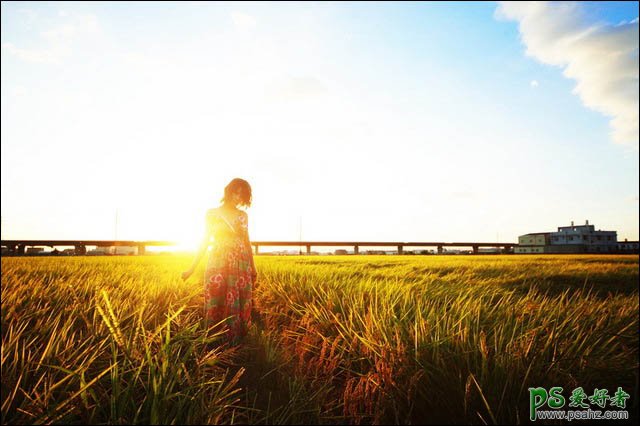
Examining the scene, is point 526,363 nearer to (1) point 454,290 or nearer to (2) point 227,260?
(1) point 454,290

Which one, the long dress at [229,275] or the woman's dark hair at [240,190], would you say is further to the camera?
the woman's dark hair at [240,190]

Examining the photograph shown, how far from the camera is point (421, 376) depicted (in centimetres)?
174

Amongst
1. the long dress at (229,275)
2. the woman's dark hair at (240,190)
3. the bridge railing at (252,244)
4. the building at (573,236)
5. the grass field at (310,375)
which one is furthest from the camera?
the building at (573,236)

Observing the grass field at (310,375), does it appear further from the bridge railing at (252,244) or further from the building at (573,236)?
the building at (573,236)

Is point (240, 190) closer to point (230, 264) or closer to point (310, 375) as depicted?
point (230, 264)

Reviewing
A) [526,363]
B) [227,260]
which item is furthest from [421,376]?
[227,260]

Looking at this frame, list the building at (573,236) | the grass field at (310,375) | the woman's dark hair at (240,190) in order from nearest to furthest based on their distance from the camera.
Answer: the grass field at (310,375), the woman's dark hair at (240,190), the building at (573,236)

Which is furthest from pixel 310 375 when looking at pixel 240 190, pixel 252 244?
pixel 252 244

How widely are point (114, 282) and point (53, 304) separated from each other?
1.63 m

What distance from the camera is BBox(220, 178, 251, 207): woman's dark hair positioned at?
13.2ft

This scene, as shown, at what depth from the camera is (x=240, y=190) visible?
13.2ft

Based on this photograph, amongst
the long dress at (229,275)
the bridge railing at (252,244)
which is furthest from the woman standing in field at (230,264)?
the bridge railing at (252,244)

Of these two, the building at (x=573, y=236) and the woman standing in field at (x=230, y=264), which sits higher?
the woman standing in field at (x=230, y=264)

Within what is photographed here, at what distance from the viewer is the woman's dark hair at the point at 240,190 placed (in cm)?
402
